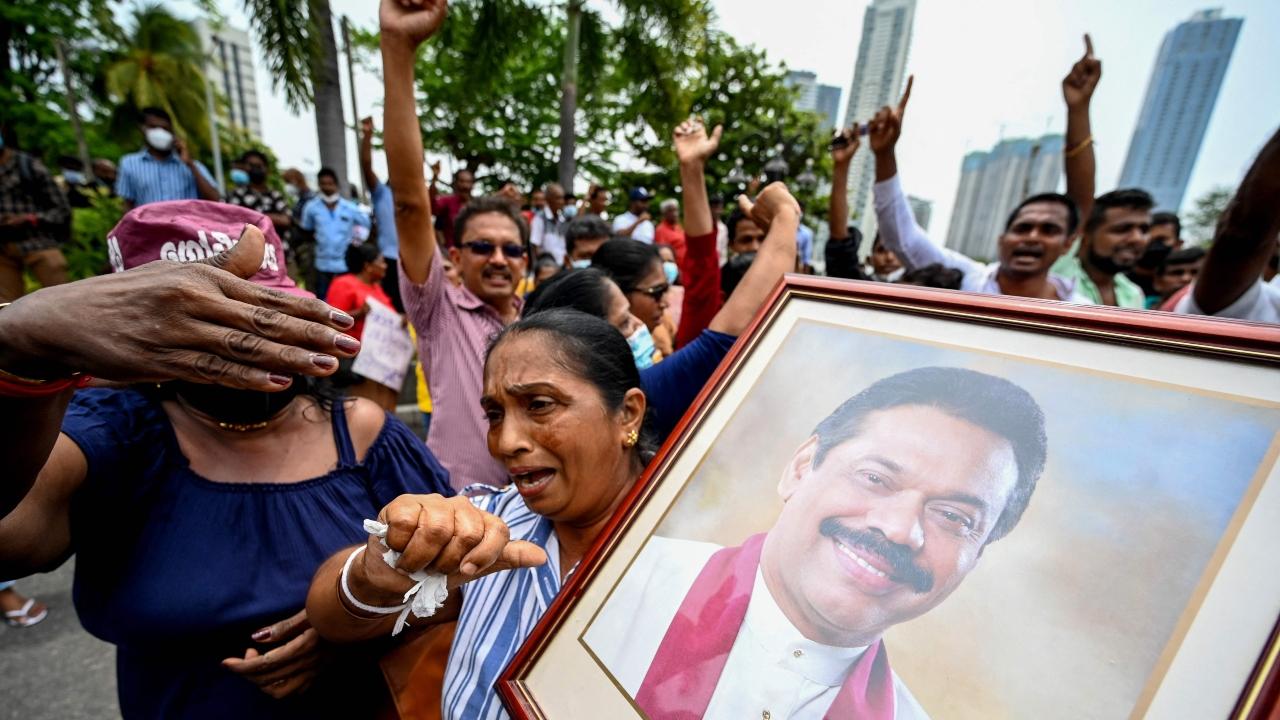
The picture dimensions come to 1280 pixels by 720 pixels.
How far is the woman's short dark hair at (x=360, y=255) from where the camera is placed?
4.49 meters

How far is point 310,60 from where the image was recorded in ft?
24.4

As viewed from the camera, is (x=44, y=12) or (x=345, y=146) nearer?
(x=345, y=146)

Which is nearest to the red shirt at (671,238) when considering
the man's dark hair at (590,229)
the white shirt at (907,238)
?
the man's dark hair at (590,229)

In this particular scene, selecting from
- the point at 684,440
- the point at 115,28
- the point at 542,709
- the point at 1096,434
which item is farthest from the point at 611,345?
the point at 115,28

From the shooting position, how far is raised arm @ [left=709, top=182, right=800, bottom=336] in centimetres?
180

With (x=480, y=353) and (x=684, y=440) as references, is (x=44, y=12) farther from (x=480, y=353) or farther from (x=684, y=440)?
(x=684, y=440)

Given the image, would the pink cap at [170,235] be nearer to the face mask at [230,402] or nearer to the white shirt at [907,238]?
the face mask at [230,402]

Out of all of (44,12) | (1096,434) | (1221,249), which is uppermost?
(44,12)

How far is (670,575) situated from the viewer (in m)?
0.95

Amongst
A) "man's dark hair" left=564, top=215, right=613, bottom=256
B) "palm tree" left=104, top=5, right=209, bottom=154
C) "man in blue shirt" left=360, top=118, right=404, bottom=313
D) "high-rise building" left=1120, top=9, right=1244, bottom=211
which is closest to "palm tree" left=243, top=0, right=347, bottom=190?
"man in blue shirt" left=360, top=118, right=404, bottom=313

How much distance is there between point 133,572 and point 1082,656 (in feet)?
5.98

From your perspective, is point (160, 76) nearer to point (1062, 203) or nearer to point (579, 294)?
point (579, 294)

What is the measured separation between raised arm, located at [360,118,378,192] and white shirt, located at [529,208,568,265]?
2.73 meters

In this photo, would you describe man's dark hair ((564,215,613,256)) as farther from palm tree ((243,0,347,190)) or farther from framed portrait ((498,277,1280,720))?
palm tree ((243,0,347,190))
